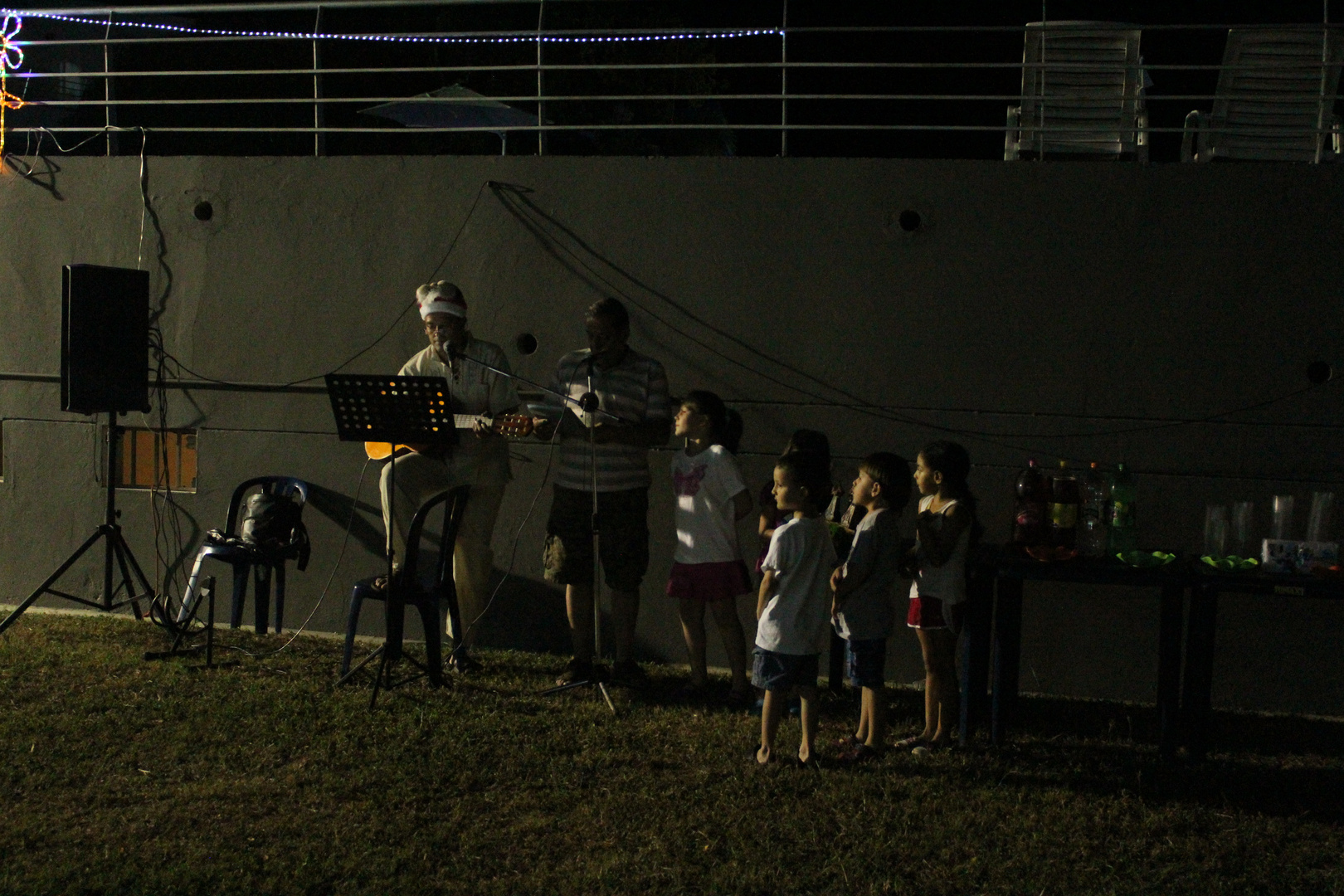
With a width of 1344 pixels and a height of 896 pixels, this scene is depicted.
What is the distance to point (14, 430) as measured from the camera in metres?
8.36

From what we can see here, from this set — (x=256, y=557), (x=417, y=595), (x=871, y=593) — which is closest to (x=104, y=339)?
(x=256, y=557)

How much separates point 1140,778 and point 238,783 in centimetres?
364

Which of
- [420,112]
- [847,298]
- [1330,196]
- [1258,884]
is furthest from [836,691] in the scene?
[420,112]

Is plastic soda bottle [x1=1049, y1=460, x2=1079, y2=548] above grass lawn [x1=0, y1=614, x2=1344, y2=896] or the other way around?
above

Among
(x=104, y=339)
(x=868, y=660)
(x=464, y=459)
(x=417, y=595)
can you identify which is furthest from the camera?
(x=104, y=339)

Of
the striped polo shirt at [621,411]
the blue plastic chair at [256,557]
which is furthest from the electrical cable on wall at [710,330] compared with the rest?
the blue plastic chair at [256,557]

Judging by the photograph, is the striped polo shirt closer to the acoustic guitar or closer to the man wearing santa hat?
the acoustic guitar

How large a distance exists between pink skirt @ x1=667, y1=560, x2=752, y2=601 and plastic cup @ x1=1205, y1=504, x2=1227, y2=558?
2116mm

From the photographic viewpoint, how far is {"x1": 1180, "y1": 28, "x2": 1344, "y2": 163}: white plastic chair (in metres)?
6.96

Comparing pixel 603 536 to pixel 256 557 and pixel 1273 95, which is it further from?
pixel 1273 95

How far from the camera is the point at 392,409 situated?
6.03 meters

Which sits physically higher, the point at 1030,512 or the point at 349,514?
the point at 1030,512

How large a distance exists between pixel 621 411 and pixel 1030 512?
81.2 inches

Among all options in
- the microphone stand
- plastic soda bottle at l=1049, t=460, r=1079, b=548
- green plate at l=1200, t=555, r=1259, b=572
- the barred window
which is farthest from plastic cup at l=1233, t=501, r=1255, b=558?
the barred window
